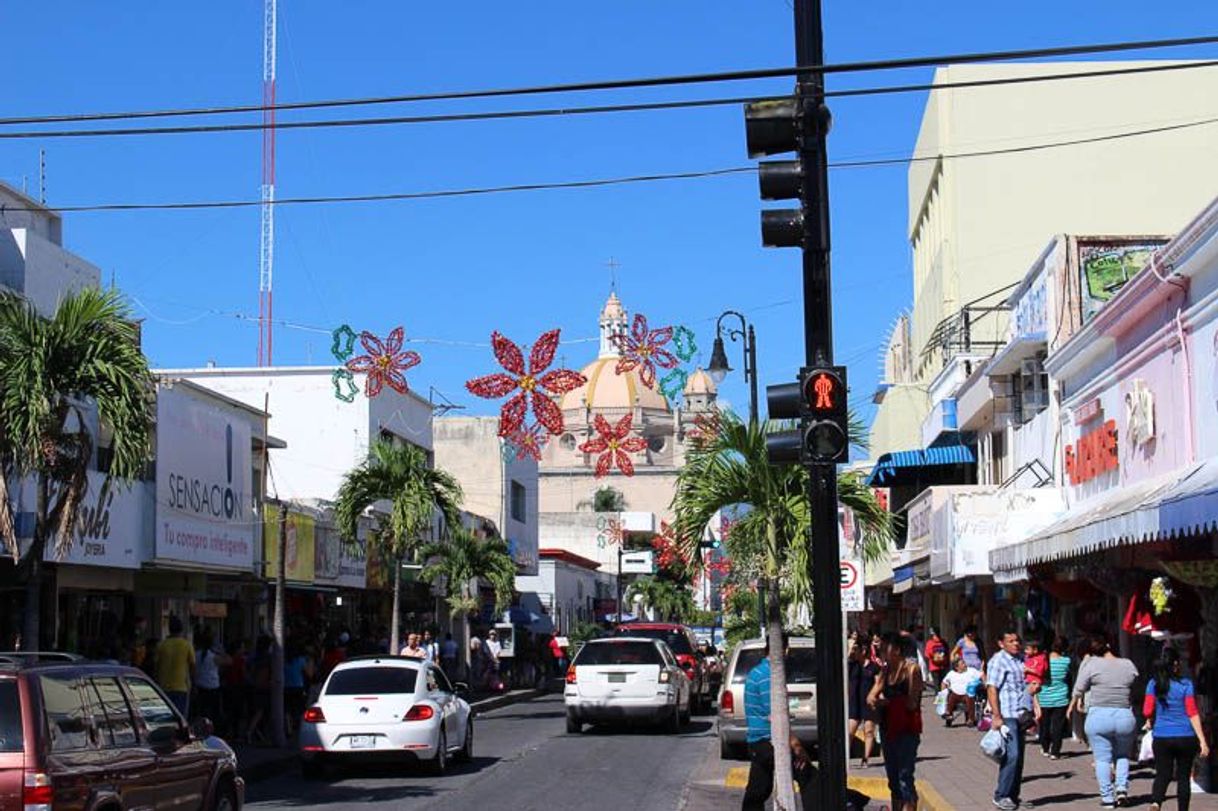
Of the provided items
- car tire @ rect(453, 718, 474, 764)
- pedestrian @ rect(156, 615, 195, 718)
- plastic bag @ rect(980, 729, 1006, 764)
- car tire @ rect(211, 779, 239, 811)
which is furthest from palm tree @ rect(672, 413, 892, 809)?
pedestrian @ rect(156, 615, 195, 718)

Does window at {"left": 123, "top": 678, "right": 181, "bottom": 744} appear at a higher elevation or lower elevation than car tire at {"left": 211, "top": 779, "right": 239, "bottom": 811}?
higher

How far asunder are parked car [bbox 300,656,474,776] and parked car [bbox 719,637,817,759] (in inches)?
165

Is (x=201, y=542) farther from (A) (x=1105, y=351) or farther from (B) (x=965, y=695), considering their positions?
(A) (x=1105, y=351)

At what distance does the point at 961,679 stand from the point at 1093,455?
584 centimetres

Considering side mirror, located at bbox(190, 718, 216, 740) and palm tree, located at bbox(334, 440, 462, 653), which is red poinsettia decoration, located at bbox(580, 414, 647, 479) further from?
side mirror, located at bbox(190, 718, 216, 740)

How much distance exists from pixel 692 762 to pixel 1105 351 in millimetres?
7958

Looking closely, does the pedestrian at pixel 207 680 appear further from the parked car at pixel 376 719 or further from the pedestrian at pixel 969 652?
the pedestrian at pixel 969 652

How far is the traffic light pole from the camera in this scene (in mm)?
11172

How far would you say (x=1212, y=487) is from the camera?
45.4ft

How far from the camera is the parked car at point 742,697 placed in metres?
22.0

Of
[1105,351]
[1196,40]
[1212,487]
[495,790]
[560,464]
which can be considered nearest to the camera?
[1196,40]

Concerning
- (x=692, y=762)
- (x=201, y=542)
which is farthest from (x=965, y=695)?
(x=201, y=542)

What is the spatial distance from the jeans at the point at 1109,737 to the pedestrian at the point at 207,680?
12.5m

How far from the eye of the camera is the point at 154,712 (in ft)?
38.3
